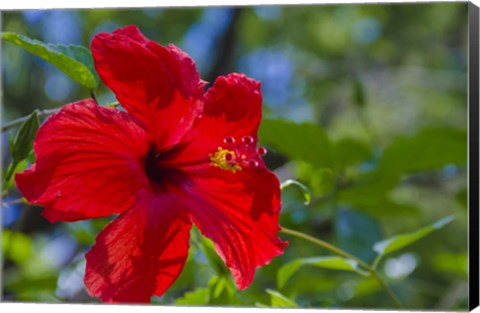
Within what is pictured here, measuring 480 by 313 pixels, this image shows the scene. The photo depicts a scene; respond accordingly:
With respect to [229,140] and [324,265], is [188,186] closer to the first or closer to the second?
[229,140]

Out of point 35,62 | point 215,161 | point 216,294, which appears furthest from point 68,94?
point 215,161

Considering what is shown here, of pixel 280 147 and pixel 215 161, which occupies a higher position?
pixel 215 161

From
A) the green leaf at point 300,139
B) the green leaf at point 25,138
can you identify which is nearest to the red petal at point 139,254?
the green leaf at point 25,138

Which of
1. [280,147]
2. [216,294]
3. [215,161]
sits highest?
[215,161]

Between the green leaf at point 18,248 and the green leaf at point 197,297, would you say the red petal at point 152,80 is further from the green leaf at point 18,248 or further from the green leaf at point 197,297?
the green leaf at point 18,248

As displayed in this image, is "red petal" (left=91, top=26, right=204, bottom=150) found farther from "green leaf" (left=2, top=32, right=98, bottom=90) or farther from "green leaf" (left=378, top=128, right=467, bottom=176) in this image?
"green leaf" (left=378, top=128, right=467, bottom=176)

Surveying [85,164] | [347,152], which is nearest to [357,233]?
[347,152]

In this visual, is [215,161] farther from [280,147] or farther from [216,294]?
[280,147]
